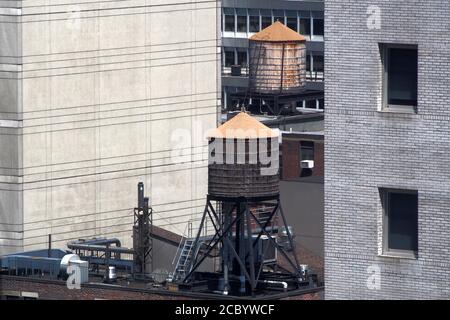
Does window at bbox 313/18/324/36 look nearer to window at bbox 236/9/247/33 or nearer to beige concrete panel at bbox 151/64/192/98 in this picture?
window at bbox 236/9/247/33

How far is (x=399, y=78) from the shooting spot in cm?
2867

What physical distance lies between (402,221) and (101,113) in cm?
4636

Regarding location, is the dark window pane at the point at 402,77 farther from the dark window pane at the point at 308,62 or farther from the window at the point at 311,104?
the dark window pane at the point at 308,62

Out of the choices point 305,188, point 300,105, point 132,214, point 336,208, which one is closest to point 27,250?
point 132,214

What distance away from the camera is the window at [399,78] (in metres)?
28.6

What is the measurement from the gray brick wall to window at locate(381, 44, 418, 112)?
175mm

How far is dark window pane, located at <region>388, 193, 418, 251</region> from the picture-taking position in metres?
28.6

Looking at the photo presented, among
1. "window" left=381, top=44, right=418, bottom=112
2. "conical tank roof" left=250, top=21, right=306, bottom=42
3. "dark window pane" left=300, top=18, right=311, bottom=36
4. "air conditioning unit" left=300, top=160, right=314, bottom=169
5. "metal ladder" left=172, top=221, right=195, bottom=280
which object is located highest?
"dark window pane" left=300, top=18, right=311, bottom=36

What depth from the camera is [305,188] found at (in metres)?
74.9

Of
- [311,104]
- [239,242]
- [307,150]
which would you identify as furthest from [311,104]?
[239,242]

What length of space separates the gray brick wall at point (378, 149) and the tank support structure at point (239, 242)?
117 feet

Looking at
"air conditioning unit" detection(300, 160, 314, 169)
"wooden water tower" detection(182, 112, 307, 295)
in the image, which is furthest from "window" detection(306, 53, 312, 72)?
"wooden water tower" detection(182, 112, 307, 295)
